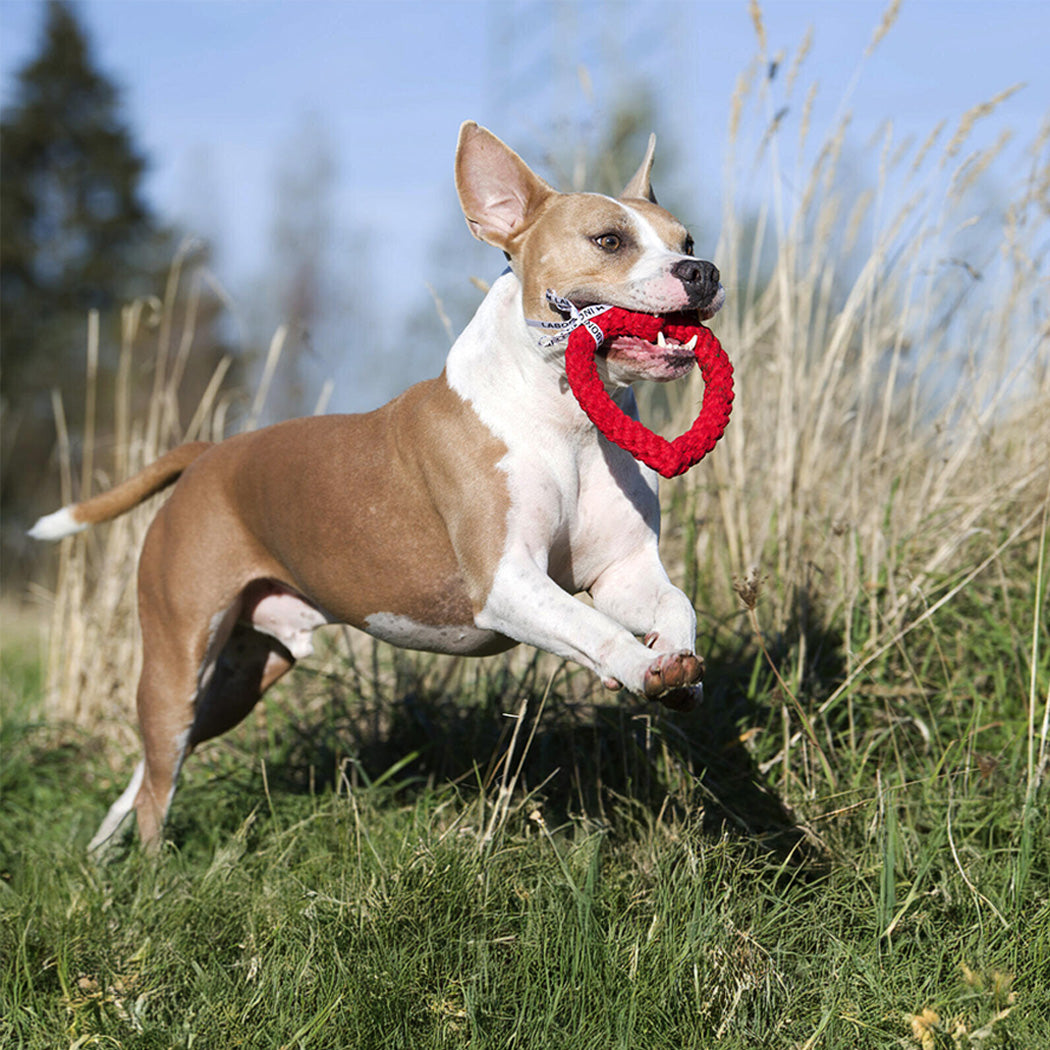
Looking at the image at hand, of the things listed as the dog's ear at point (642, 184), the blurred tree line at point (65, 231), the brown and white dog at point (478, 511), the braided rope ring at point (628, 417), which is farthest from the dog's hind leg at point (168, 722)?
the blurred tree line at point (65, 231)

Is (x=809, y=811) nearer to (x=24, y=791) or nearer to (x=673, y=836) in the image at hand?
(x=673, y=836)

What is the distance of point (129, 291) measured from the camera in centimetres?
2439

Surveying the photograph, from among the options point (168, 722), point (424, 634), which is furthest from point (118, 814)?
point (424, 634)

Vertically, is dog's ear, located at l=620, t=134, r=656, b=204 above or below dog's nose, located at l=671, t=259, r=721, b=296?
above

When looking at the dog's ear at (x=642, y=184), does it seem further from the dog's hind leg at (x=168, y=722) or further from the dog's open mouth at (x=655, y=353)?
the dog's hind leg at (x=168, y=722)

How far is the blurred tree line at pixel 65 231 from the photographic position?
23922 millimetres

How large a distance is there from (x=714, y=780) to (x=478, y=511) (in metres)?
1.30

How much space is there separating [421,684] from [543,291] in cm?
205

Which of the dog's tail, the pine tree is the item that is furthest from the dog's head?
the pine tree

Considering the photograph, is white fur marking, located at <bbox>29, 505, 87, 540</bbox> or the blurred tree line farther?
the blurred tree line

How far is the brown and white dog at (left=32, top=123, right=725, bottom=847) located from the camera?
295 centimetres

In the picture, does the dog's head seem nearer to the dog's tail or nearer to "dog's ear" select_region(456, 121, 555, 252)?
"dog's ear" select_region(456, 121, 555, 252)

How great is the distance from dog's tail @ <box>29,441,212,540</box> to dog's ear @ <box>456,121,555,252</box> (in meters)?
1.61

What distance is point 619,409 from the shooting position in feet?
9.50
